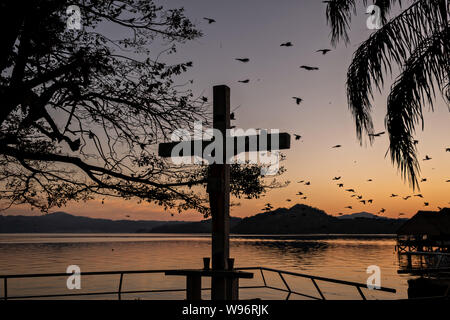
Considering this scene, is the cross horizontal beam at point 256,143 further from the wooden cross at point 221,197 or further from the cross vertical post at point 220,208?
A: the cross vertical post at point 220,208

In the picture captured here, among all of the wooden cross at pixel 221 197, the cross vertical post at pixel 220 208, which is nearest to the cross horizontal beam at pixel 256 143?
the wooden cross at pixel 221 197

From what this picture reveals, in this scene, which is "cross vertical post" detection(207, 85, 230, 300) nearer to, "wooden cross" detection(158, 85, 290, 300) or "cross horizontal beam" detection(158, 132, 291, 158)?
"wooden cross" detection(158, 85, 290, 300)

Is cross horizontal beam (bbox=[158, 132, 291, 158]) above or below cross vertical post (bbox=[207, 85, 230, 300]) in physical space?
above

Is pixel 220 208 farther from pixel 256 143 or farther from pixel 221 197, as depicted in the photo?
pixel 256 143

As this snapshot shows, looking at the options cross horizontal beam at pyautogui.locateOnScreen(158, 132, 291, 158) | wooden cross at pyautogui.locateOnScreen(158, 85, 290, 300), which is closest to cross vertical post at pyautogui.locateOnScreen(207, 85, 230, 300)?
wooden cross at pyautogui.locateOnScreen(158, 85, 290, 300)

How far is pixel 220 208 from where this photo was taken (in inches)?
250

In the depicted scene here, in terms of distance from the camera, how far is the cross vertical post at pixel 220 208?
6.21 m

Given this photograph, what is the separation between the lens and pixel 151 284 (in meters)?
54.8

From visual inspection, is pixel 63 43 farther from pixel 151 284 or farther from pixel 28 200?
pixel 151 284

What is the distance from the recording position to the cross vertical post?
6215mm

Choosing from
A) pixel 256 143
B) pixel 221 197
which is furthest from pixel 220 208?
pixel 256 143

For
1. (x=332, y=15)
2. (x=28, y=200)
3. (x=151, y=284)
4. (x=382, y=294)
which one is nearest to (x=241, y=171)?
(x=332, y=15)

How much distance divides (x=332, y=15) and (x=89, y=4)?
5443mm

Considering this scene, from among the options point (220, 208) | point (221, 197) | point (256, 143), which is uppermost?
point (256, 143)
